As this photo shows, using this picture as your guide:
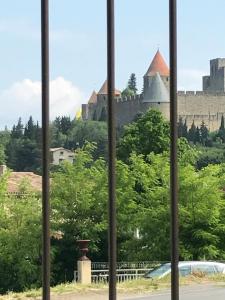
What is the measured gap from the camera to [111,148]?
2512 millimetres

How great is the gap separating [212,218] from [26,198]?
5.02m

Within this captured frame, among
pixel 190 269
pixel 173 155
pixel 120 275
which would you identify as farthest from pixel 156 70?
pixel 173 155

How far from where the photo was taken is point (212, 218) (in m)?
20.2

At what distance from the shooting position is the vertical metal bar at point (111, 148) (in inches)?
97.3

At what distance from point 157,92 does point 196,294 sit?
90751 mm

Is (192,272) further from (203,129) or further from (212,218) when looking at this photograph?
(203,129)

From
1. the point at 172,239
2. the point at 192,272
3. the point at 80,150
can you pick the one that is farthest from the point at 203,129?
the point at 172,239

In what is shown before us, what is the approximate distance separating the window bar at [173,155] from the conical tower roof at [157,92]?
95.7 m

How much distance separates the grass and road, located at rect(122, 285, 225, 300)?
0.34 m

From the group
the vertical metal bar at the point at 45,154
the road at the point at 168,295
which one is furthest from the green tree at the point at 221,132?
the vertical metal bar at the point at 45,154

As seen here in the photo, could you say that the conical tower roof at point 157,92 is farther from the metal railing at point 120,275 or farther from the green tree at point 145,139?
the metal railing at point 120,275

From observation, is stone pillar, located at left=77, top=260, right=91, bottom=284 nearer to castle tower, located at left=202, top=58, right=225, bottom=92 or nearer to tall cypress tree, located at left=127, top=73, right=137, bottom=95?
castle tower, located at left=202, top=58, right=225, bottom=92

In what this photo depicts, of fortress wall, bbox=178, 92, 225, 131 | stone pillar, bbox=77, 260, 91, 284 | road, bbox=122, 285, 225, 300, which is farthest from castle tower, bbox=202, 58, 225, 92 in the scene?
road, bbox=122, 285, 225, 300

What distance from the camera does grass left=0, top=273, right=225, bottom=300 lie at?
11082mm
